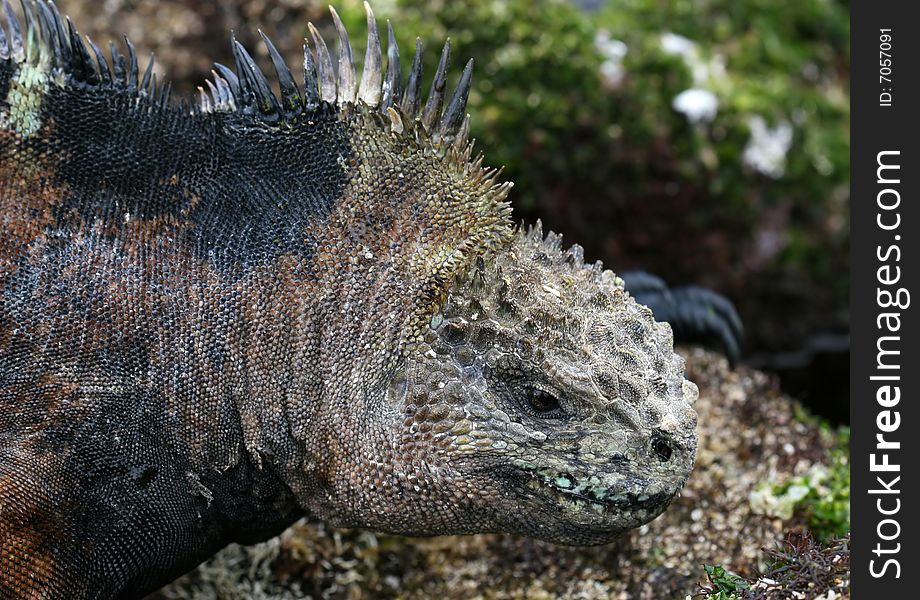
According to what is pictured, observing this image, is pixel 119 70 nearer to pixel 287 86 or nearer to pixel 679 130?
pixel 287 86

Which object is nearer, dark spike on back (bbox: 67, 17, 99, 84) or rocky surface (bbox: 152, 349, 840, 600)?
dark spike on back (bbox: 67, 17, 99, 84)

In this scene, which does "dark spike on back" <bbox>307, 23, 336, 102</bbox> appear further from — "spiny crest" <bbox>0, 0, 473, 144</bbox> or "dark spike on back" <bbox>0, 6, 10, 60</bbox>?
"dark spike on back" <bbox>0, 6, 10, 60</bbox>

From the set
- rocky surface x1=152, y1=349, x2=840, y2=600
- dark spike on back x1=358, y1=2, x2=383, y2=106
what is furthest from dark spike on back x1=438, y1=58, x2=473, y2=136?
rocky surface x1=152, y1=349, x2=840, y2=600

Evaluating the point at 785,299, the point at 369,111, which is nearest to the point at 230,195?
the point at 369,111

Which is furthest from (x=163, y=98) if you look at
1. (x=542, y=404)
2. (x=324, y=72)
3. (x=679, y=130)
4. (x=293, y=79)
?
(x=679, y=130)

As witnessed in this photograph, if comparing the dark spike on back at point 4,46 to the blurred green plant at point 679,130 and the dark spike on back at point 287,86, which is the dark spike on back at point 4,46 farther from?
the blurred green plant at point 679,130

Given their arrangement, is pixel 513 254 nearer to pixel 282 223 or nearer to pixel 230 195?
pixel 282 223

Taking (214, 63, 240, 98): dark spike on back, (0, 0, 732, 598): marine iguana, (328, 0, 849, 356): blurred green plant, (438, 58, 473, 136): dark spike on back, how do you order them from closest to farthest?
(0, 0, 732, 598): marine iguana → (438, 58, 473, 136): dark spike on back → (214, 63, 240, 98): dark spike on back → (328, 0, 849, 356): blurred green plant
